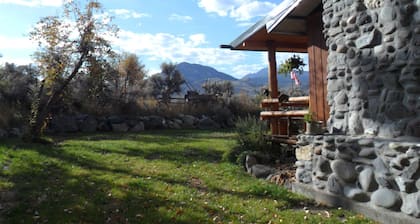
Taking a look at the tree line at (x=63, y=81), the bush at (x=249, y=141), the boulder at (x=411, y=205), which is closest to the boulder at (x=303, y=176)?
the boulder at (x=411, y=205)

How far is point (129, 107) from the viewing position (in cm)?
1903

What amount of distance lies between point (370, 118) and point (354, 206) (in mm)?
1189

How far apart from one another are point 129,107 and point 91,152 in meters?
9.39

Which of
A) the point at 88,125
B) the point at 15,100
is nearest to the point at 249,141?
the point at 88,125

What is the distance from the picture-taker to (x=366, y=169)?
448 cm

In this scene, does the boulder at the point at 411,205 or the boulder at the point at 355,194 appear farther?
the boulder at the point at 355,194

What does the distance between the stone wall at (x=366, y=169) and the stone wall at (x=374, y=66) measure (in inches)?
14.1

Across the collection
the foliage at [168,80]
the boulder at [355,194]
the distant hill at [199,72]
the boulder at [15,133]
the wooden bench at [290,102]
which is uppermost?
the distant hill at [199,72]

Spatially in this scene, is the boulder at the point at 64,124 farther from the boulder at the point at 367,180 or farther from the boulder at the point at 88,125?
the boulder at the point at 367,180

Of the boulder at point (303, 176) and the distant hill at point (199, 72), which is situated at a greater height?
the distant hill at point (199, 72)

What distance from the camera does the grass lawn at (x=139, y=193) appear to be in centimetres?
443

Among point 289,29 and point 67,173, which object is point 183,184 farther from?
point 289,29

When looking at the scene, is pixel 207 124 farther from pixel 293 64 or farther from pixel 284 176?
pixel 284 176

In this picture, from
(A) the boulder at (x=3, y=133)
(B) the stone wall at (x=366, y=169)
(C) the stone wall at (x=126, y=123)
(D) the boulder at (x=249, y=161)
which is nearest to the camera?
(B) the stone wall at (x=366, y=169)
